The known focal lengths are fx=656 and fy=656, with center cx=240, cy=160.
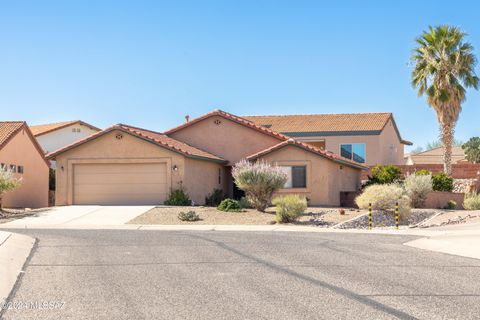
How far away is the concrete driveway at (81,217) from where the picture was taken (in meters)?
27.2

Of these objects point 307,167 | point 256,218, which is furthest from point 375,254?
point 307,167

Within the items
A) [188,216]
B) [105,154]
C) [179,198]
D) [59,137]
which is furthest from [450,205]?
[59,137]

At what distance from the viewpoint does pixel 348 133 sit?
172 feet

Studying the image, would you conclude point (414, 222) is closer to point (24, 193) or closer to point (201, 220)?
point (201, 220)

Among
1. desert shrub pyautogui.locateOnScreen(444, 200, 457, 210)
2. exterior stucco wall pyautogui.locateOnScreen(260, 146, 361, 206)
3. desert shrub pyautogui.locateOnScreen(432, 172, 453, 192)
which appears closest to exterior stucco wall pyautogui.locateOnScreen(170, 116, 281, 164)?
exterior stucco wall pyautogui.locateOnScreen(260, 146, 361, 206)

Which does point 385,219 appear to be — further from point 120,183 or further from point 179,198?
point 120,183

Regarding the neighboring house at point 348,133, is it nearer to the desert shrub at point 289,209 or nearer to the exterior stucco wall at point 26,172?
the exterior stucco wall at point 26,172

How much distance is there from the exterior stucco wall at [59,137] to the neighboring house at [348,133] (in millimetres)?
18400

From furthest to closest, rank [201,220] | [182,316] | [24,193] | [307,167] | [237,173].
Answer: [24,193] → [307,167] → [237,173] → [201,220] → [182,316]

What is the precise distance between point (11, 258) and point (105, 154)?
73.9 feet

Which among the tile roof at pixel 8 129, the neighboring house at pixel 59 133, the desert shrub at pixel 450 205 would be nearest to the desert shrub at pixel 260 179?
the desert shrub at pixel 450 205

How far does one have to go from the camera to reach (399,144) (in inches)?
2435

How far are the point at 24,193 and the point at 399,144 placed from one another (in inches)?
1389

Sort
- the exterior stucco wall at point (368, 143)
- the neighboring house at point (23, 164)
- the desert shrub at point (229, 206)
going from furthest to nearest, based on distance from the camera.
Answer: the exterior stucco wall at point (368, 143)
the neighboring house at point (23, 164)
the desert shrub at point (229, 206)
